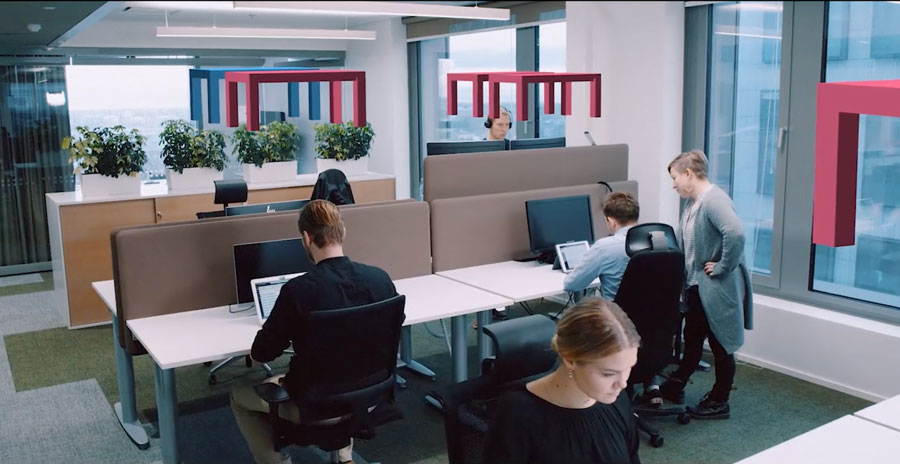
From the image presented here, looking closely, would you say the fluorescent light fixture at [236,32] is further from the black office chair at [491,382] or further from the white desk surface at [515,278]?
the black office chair at [491,382]

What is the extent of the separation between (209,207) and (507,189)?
8.18 feet

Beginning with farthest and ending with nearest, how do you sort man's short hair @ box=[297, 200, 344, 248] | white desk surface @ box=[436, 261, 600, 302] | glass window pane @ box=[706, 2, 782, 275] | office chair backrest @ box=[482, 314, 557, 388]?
glass window pane @ box=[706, 2, 782, 275]
white desk surface @ box=[436, 261, 600, 302]
man's short hair @ box=[297, 200, 344, 248]
office chair backrest @ box=[482, 314, 557, 388]

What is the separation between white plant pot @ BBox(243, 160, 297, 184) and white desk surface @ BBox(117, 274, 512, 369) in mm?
2341

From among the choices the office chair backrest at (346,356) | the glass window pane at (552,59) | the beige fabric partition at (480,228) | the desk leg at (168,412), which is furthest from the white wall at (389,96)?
the office chair backrest at (346,356)

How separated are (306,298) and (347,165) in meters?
4.08

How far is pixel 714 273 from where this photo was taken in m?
3.76

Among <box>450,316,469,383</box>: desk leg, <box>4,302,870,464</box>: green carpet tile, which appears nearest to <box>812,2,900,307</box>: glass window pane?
<box>4,302,870,464</box>: green carpet tile

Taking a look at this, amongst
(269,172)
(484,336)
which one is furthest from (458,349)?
(269,172)

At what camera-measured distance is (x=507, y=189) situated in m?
4.91

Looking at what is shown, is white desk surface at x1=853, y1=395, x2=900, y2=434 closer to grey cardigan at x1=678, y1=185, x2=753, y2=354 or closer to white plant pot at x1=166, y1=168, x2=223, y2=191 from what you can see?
grey cardigan at x1=678, y1=185, x2=753, y2=354

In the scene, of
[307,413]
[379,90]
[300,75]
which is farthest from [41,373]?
[379,90]

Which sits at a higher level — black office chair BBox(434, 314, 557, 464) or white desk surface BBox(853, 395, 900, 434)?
black office chair BBox(434, 314, 557, 464)

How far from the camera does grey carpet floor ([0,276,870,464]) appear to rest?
362 cm

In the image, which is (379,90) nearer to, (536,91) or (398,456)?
(536,91)
